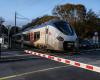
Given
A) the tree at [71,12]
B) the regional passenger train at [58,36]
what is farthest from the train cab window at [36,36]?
the tree at [71,12]

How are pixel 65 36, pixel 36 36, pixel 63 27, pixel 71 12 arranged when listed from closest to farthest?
pixel 65 36 → pixel 63 27 → pixel 36 36 → pixel 71 12

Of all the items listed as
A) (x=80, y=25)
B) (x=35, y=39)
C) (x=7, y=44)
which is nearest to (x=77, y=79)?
(x=35, y=39)

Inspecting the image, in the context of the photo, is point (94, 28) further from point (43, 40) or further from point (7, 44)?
point (43, 40)

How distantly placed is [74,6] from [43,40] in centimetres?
5152

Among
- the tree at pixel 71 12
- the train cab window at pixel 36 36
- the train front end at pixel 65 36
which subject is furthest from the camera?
the tree at pixel 71 12

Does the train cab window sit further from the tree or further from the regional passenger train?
the tree

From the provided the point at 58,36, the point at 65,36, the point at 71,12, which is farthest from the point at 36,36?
the point at 71,12

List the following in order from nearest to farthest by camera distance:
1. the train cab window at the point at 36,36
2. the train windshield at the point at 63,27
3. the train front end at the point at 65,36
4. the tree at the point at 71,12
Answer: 1. the train front end at the point at 65,36
2. the train windshield at the point at 63,27
3. the train cab window at the point at 36,36
4. the tree at the point at 71,12

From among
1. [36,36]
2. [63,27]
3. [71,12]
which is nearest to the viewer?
[63,27]

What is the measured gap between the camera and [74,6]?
8556 centimetres

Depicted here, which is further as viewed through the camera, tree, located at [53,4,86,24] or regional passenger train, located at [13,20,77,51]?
tree, located at [53,4,86,24]

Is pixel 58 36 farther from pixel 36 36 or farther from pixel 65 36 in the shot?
Result: pixel 36 36

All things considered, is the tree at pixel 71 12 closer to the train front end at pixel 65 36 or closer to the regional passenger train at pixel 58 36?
the regional passenger train at pixel 58 36

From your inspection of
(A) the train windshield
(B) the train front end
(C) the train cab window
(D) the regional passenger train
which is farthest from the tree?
(B) the train front end
